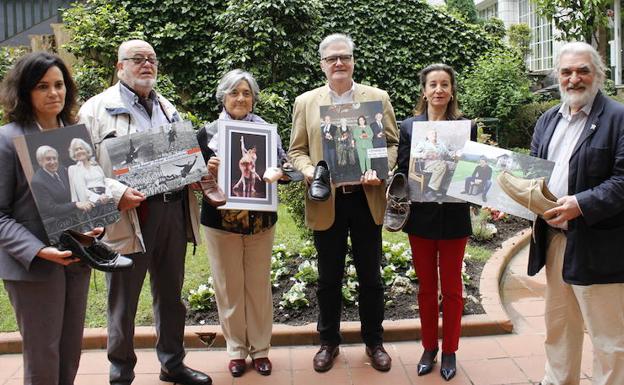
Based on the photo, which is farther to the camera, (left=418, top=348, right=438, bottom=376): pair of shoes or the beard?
(left=418, top=348, right=438, bottom=376): pair of shoes

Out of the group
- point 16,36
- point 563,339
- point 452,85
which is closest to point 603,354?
point 563,339

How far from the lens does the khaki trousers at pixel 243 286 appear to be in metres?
3.55

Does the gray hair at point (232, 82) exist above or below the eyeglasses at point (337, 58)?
below

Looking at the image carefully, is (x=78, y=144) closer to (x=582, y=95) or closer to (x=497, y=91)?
(x=582, y=95)

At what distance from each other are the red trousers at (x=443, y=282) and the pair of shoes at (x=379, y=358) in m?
0.32

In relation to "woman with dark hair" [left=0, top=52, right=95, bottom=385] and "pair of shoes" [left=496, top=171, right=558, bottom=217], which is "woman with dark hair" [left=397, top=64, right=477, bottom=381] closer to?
"pair of shoes" [left=496, top=171, right=558, bottom=217]

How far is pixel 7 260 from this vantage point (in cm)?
243

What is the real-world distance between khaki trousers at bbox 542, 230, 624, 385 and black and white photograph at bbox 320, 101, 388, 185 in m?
1.14

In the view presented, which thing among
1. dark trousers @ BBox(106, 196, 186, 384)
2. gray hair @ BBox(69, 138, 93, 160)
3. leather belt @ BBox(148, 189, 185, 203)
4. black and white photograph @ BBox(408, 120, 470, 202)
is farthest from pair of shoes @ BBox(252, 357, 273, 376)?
gray hair @ BBox(69, 138, 93, 160)

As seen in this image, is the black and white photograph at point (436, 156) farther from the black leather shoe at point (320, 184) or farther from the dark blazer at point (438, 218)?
the black leather shoe at point (320, 184)

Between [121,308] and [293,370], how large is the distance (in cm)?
127

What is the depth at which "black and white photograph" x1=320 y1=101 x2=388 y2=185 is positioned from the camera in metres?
3.41

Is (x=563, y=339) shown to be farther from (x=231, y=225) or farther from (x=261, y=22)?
(x=261, y=22)

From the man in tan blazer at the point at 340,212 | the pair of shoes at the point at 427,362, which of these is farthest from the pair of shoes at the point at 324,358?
the pair of shoes at the point at 427,362
